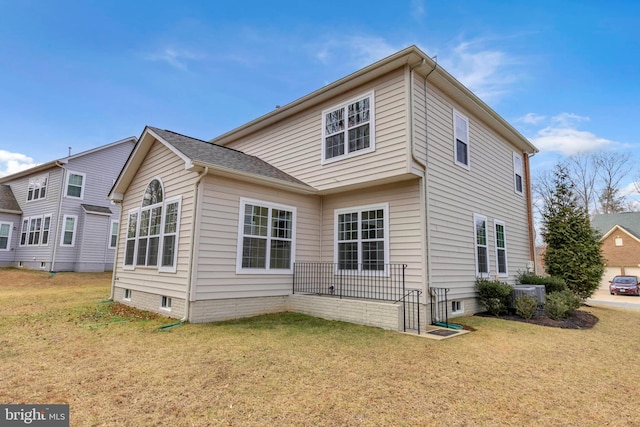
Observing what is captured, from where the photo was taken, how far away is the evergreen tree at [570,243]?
1280 cm

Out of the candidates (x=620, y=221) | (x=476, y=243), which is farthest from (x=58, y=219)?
(x=620, y=221)

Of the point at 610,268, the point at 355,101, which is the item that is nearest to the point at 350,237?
the point at 355,101

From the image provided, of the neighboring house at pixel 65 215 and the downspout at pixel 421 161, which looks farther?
the neighboring house at pixel 65 215

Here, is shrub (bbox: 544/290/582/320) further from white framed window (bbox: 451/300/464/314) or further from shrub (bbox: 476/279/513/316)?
white framed window (bbox: 451/300/464/314)

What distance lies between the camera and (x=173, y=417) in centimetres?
315

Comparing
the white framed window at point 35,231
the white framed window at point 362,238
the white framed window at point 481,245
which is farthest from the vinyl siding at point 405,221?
the white framed window at point 35,231

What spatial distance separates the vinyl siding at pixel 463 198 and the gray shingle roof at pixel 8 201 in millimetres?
25820

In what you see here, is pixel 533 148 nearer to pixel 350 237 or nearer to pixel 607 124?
pixel 350 237

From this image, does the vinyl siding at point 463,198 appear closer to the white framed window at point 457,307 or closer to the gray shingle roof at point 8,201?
the white framed window at point 457,307

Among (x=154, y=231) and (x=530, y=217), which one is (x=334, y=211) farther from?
(x=530, y=217)

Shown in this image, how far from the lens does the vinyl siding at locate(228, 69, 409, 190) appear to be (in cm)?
803

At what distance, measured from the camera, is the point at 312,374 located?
4.38 meters

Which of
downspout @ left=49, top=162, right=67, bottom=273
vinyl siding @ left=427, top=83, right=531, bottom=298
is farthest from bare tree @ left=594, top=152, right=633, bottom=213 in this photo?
downspout @ left=49, top=162, right=67, bottom=273

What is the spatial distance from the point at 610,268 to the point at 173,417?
133ft
